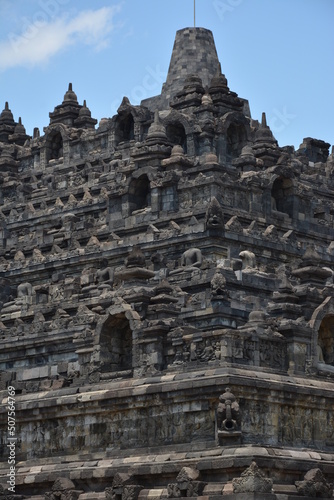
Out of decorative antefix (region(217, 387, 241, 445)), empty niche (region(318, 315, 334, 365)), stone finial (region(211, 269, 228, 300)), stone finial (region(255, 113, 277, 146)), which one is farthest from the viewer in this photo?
stone finial (region(255, 113, 277, 146))

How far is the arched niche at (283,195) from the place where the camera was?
80250 mm

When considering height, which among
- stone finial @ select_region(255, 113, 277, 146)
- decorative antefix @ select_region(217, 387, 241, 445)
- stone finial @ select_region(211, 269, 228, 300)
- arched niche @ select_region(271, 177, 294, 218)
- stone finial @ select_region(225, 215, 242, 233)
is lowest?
decorative antefix @ select_region(217, 387, 241, 445)

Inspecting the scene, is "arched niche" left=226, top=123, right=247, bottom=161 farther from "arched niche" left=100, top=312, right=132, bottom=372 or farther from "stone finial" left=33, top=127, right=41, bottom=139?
"arched niche" left=100, top=312, right=132, bottom=372

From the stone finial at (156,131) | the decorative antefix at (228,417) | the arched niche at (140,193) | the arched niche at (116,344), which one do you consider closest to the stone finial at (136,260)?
the arched niche at (116,344)

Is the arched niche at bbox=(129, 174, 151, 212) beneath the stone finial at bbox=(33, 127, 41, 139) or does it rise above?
beneath

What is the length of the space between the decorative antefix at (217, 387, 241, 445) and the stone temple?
8 centimetres

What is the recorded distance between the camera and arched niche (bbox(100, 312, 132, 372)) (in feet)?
218

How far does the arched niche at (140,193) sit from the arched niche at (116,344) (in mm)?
13420

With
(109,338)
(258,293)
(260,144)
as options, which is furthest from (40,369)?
(260,144)

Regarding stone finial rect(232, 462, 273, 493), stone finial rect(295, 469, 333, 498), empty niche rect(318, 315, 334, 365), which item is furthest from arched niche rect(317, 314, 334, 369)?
stone finial rect(232, 462, 273, 493)

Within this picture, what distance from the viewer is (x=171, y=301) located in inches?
2574

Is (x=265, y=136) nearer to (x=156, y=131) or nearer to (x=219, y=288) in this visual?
(x=156, y=131)

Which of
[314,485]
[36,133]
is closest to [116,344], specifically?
[314,485]

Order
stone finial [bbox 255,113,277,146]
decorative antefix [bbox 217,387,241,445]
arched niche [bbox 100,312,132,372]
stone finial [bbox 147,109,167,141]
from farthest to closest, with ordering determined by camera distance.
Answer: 1. stone finial [bbox 255,113,277,146]
2. stone finial [bbox 147,109,167,141]
3. arched niche [bbox 100,312,132,372]
4. decorative antefix [bbox 217,387,241,445]
